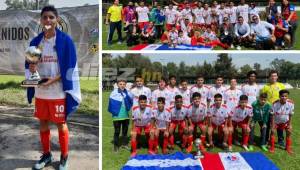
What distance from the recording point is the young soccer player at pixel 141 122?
12.3 feet

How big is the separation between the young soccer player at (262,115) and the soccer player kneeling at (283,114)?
0.07m

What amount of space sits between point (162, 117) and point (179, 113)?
0.66 feet

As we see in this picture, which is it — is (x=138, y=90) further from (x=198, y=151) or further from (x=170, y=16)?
(x=170, y=16)

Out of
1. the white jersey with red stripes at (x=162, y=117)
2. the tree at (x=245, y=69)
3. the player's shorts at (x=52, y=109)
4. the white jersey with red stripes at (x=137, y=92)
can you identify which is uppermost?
the tree at (x=245, y=69)

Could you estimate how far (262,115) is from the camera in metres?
3.93

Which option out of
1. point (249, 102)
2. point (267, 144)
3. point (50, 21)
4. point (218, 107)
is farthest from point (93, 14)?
point (267, 144)

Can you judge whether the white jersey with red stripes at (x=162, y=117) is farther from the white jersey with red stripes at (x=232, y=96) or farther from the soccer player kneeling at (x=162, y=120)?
the white jersey with red stripes at (x=232, y=96)

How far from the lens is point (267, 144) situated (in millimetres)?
3957

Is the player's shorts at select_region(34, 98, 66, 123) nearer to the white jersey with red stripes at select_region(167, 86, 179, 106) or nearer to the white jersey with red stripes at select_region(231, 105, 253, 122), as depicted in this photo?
the white jersey with red stripes at select_region(167, 86, 179, 106)

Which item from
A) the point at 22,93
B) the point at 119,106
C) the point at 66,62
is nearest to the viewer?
the point at 66,62

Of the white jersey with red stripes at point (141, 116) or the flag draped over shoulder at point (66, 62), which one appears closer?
the flag draped over shoulder at point (66, 62)

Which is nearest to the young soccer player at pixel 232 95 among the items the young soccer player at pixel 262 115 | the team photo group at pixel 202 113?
the team photo group at pixel 202 113

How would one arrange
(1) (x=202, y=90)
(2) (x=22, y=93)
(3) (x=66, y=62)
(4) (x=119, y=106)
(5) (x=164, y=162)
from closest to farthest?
(3) (x=66, y=62), (5) (x=164, y=162), (4) (x=119, y=106), (1) (x=202, y=90), (2) (x=22, y=93)

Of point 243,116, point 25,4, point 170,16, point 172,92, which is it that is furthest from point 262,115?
point 25,4
